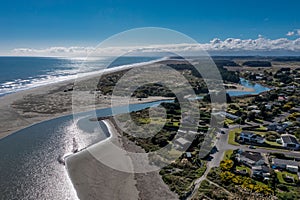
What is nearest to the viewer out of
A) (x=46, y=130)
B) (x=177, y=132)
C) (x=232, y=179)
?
(x=232, y=179)

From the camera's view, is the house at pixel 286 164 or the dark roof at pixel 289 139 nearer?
the house at pixel 286 164

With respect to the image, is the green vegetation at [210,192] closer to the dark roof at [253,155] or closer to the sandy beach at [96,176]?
the sandy beach at [96,176]

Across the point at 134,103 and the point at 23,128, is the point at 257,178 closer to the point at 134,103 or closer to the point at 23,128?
the point at 23,128

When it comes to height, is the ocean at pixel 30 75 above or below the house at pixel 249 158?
below

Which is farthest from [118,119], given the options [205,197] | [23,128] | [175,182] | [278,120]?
Result: [278,120]

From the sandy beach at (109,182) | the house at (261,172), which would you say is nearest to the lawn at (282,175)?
the house at (261,172)

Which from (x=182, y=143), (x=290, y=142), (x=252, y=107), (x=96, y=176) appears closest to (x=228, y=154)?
(x=182, y=143)

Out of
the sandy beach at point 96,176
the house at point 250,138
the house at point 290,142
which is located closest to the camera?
the sandy beach at point 96,176
